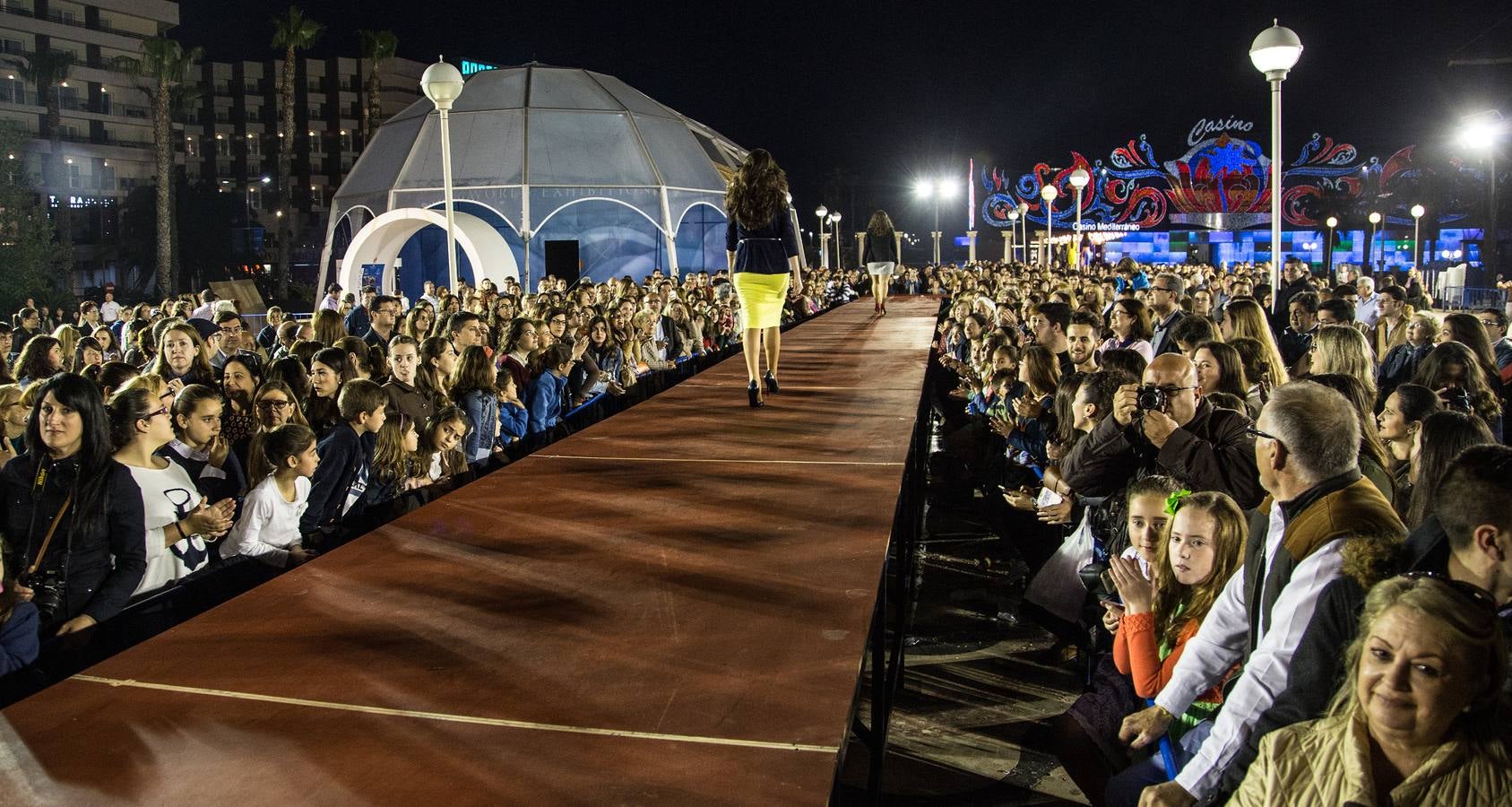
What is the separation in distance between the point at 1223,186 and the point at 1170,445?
5507cm

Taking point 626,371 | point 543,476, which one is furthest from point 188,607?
point 626,371

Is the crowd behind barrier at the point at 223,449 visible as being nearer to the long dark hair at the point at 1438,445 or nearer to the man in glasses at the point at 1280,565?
the man in glasses at the point at 1280,565

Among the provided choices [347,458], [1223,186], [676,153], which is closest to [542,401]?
[347,458]

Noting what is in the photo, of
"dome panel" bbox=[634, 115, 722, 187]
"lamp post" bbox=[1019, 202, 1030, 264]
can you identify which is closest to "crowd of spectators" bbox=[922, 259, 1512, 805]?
"dome panel" bbox=[634, 115, 722, 187]

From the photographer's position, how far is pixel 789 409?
7.70 metres

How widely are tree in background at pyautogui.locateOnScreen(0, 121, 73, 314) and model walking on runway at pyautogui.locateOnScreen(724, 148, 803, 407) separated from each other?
33460 mm

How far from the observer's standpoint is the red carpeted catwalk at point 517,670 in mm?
2393

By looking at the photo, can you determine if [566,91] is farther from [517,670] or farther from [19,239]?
[517,670]

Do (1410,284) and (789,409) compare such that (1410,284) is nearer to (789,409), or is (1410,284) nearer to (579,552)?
(789,409)

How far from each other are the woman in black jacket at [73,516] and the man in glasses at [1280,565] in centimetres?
355

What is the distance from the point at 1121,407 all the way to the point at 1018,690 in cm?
208

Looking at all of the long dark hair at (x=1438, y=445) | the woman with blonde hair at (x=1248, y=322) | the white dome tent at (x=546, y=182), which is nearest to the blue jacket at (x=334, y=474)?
the long dark hair at (x=1438, y=445)

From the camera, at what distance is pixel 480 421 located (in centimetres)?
737

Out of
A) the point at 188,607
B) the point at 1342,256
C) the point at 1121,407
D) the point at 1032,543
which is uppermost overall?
the point at 1342,256
